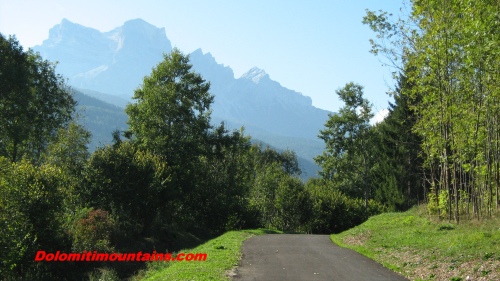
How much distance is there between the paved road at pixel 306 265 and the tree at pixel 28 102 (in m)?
26.8

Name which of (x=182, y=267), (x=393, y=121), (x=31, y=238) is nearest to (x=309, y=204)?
(x=393, y=121)

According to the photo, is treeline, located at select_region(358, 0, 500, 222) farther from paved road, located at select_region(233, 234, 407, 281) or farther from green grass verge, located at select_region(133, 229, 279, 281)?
green grass verge, located at select_region(133, 229, 279, 281)

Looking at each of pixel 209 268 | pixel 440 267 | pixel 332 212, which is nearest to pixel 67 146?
pixel 332 212

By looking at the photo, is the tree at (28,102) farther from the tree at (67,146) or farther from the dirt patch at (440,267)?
the dirt patch at (440,267)

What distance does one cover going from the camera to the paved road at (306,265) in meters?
13.8

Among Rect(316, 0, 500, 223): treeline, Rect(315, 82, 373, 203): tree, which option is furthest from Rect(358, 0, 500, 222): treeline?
Rect(315, 82, 373, 203): tree

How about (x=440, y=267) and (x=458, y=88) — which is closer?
(x=440, y=267)

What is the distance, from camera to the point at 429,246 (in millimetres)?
16875

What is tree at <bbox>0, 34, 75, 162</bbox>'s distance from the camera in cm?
3747

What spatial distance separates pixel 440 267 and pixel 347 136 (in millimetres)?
47642

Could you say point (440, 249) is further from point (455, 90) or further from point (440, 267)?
point (455, 90)

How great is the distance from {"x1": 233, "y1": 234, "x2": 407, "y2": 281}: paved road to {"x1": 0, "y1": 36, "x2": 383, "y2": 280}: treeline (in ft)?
32.9

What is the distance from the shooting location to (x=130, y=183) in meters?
35.3

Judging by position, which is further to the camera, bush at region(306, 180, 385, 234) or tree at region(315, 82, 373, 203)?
tree at region(315, 82, 373, 203)
